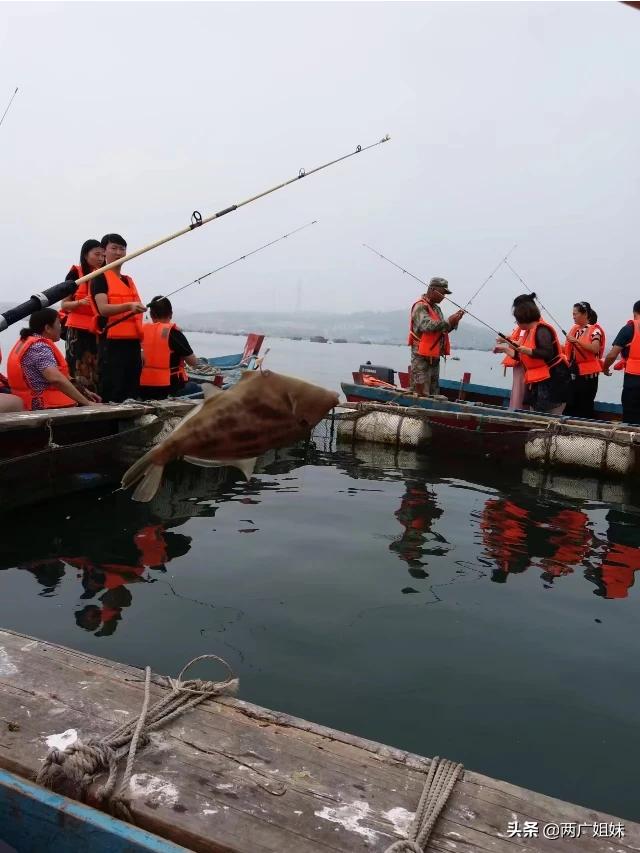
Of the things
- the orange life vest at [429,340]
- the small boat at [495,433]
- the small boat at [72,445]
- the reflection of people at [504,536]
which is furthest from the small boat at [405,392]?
the small boat at [72,445]

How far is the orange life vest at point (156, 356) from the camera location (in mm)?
10609

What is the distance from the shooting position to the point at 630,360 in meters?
11.9

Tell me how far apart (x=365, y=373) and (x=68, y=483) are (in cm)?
953

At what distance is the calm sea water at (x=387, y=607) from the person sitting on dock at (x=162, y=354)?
2.07 metres

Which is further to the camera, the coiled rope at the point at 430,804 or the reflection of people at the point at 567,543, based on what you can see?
the reflection of people at the point at 567,543

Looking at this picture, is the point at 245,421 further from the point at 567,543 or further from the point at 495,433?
the point at 495,433

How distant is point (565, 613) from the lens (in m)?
5.98

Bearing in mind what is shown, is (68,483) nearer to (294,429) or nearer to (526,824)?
(294,429)

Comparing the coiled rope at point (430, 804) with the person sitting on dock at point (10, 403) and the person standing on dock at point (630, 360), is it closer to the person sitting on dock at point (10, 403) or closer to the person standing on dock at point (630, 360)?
the person sitting on dock at point (10, 403)

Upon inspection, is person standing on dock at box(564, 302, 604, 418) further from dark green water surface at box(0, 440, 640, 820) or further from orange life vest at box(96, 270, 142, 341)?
orange life vest at box(96, 270, 142, 341)

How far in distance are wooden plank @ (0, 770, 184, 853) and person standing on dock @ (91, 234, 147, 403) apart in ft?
24.5

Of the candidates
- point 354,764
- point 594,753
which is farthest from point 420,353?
point 354,764

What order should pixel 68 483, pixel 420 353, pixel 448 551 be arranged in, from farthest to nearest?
1. pixel 420 353
2. pixel 68 483
3. pixel 448 551

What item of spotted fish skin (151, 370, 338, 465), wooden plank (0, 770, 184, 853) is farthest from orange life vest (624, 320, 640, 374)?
wooden plank (0, 770, 184, 853)
